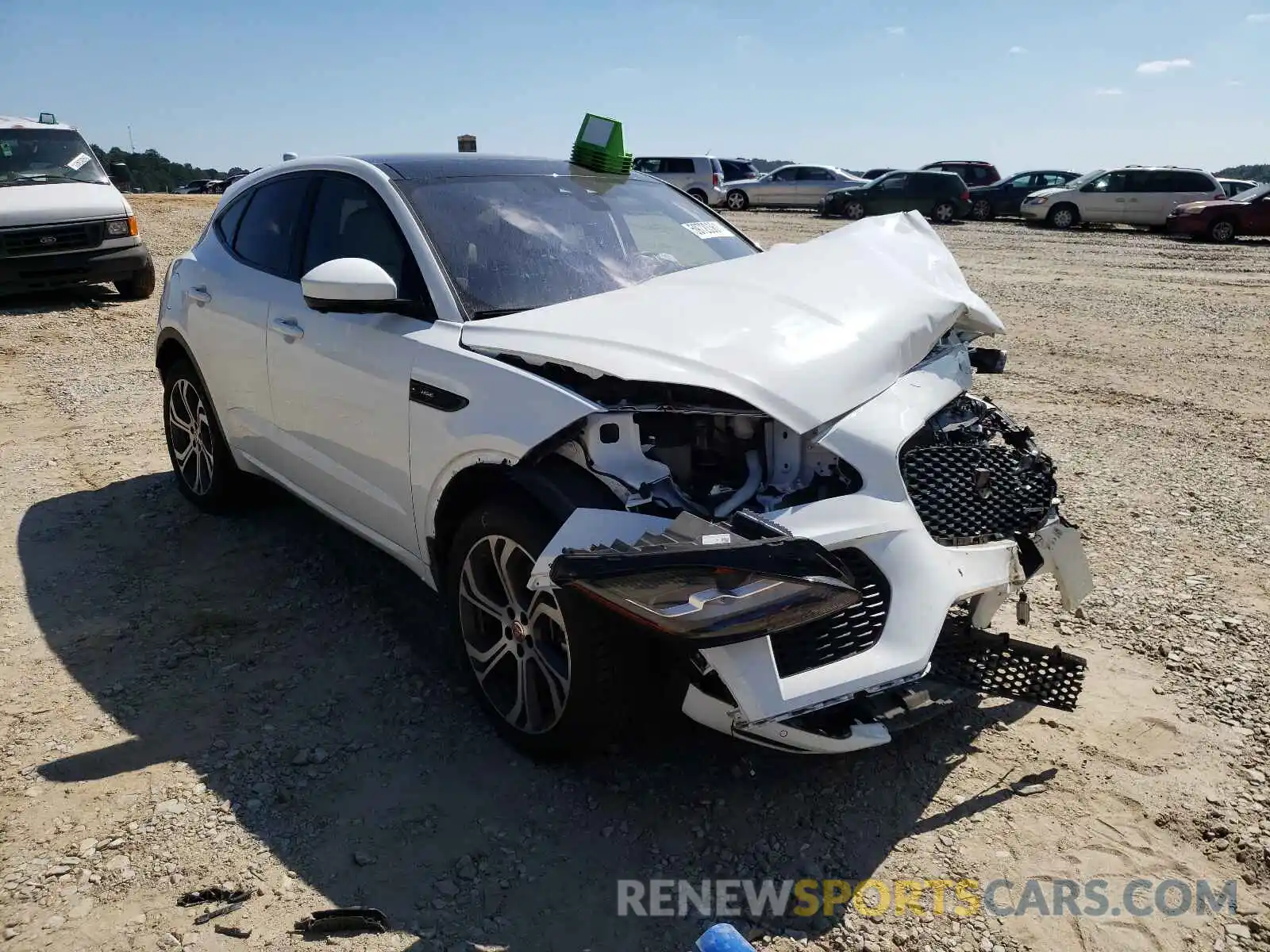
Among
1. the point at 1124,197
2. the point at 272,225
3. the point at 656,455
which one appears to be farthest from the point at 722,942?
the point at 1124,197

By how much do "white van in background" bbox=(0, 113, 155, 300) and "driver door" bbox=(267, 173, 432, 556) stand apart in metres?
8.52

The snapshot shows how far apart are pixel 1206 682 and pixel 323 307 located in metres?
3.41

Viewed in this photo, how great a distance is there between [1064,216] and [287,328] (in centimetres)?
2325

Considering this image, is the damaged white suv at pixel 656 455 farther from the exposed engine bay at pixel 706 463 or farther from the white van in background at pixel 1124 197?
the white van in background at pixel 1124 197

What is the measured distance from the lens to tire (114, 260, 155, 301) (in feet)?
38.6

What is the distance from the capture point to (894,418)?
295cm

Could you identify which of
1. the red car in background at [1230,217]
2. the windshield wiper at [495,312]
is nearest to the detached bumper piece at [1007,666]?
the windshield wiper at [495,312]

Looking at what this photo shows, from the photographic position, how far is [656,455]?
2957 millimetres

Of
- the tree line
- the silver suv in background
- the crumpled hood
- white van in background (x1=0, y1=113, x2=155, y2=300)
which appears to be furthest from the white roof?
the tree line

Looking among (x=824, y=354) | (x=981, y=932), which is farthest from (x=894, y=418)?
(x=981, y=932)

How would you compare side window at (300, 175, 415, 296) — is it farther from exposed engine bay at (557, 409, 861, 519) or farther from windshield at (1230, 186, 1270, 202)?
windshield at (1230, 186, 1270, 202)

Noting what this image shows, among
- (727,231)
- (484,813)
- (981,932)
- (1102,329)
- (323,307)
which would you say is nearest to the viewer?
(981,932)

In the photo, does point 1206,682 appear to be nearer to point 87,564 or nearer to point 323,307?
point 323,307

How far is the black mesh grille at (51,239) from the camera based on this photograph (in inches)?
418
